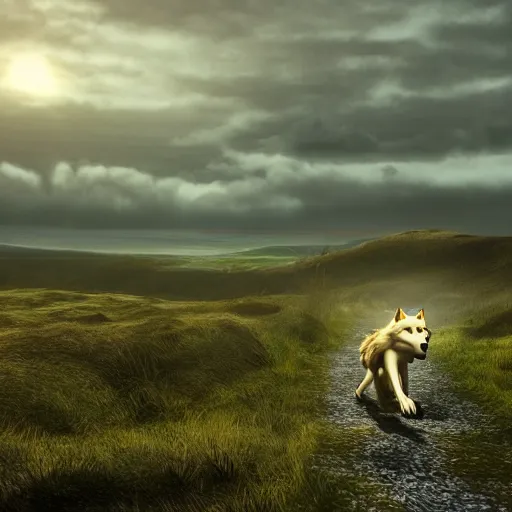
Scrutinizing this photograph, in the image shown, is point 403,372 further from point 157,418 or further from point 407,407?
point 157,418

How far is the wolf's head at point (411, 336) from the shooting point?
43.0 ft

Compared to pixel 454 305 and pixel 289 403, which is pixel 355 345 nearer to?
pixel 289 403

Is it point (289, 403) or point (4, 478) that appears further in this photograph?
point (289, 403)

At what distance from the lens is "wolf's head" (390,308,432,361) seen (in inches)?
516

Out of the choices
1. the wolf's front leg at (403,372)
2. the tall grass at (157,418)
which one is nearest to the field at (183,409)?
the tall grass at (157,418)

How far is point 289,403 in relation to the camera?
46.9ft

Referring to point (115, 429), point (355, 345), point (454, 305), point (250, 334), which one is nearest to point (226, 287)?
point (454, 305)

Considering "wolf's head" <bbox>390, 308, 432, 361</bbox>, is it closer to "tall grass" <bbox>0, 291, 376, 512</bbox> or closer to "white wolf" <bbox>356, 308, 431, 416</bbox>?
"white wolf" <bbox>356, 308, 431, 416</bbox>

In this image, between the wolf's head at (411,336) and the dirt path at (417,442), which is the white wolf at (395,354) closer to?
the wolf's head at (411,336)

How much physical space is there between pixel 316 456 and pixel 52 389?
5.54 metres

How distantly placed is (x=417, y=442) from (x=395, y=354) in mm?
2445

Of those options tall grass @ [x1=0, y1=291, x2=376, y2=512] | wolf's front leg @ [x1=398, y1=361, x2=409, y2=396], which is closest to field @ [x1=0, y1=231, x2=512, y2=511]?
tall grass @ [x1=0, y1=291, x2=376, y2=512]

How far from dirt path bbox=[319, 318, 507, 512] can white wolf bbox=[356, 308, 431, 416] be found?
55cm

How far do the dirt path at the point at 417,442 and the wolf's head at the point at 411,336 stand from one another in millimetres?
1531
